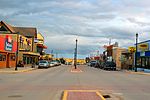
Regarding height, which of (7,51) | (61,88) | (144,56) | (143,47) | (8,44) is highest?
(8,44)

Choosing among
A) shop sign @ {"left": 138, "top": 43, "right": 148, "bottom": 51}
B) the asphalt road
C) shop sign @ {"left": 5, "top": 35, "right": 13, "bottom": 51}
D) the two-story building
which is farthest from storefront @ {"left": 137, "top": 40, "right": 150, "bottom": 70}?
the asphalt road

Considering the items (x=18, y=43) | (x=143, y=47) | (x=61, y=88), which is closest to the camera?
(x=61, y=88)

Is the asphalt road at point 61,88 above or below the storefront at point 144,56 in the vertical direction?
below

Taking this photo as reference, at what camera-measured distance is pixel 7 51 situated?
6025cm

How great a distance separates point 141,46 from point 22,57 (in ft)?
85.5

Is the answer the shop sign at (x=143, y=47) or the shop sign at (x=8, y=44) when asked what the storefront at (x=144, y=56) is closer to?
the shop sign at (x=143, y=47)

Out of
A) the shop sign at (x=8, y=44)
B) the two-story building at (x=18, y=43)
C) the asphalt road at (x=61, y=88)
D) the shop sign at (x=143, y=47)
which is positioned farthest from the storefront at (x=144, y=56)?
the asphalt road at (x=61, y=88)

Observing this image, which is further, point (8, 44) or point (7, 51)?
point (8, 44)

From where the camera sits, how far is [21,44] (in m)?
75.4

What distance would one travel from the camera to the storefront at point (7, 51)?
57.2 meters

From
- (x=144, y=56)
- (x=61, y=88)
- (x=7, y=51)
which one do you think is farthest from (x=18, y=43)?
(x=61, y=88)

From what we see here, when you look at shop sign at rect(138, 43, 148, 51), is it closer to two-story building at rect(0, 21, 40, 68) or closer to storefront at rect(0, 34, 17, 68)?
two-story building at rect(0, 21, 40, 68)

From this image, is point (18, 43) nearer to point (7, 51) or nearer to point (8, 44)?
point (8, 44)

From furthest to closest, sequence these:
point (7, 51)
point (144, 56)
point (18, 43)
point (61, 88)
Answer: point (18, 43) → point (144, 56) → point (7, 51) → point (61, 88)
